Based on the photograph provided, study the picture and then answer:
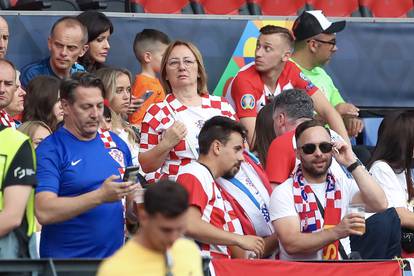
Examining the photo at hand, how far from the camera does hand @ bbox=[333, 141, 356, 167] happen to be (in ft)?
28.6

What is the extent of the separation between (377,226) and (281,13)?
500 cm

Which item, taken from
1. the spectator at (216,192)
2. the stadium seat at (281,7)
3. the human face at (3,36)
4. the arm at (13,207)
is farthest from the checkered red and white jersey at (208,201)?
the stadium seat at (281,7)

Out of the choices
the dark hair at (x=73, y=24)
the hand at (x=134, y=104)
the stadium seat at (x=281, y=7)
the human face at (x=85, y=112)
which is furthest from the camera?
the stadium seat at (x=281, y=7)

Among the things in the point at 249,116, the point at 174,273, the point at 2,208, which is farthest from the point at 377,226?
the point at 174,273

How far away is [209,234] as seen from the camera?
8117 mm

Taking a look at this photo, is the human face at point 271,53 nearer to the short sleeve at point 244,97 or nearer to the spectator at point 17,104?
the short sleeve at point 244,97

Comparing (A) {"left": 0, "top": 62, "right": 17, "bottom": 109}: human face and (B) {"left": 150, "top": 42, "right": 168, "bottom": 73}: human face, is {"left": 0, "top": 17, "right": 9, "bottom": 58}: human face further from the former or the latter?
(A) {"left": 0, "top": 62, "right": 17, "bottom": 109}: human face

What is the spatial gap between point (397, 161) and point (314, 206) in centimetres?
133

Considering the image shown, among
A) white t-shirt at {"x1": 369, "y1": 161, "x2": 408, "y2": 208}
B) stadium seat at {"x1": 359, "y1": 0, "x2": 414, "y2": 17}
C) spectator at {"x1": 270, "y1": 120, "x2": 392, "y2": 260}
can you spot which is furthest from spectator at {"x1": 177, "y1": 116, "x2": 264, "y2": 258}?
stadium seat at {"x1": 359, "y1": 0, "x2": 414, "y2": 17}

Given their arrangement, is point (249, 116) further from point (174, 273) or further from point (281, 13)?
point (174, 273)

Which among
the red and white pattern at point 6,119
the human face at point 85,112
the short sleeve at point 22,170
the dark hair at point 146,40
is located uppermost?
the dark hair at point 146,40

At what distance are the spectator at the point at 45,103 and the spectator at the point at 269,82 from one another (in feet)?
6.08

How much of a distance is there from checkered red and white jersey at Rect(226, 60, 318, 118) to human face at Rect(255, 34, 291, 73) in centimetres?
10

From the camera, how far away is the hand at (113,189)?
7387 millimetres
